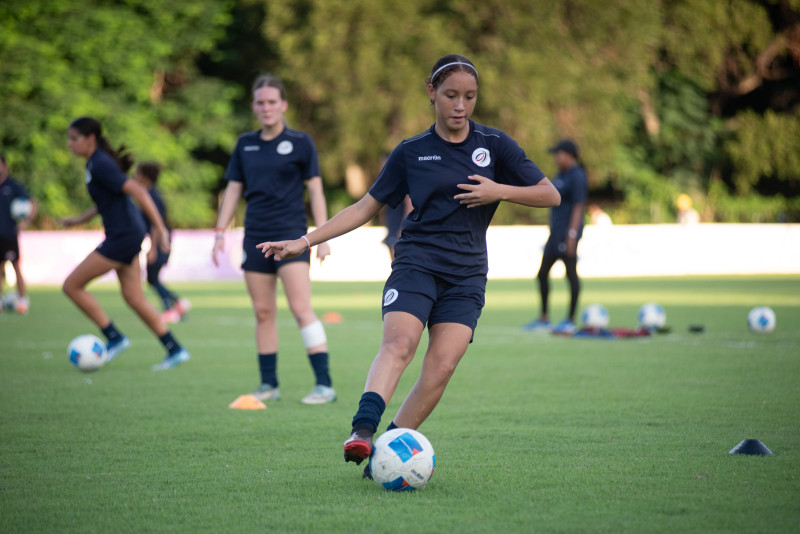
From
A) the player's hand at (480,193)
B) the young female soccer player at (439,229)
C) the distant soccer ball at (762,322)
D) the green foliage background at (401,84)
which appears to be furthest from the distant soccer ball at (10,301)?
the green foliage background at (401,84)

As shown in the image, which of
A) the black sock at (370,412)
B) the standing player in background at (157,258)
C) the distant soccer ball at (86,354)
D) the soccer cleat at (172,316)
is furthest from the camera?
the soccer cleat at (172,316)

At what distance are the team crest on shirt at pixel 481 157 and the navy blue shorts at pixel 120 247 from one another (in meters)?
5.18

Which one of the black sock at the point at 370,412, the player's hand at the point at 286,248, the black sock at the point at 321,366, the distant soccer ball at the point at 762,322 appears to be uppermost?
the player's hand at the point at 286,248

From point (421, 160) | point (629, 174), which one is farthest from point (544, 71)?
point (421, 160)

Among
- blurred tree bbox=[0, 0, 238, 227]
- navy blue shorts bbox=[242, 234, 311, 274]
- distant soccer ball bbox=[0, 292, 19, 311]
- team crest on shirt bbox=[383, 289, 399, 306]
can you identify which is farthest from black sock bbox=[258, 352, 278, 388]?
blurred tree bbox=[0, 0, 238, 227]

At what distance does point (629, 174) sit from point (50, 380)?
39193mm

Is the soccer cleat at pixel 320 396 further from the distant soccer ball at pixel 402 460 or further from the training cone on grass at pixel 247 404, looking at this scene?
the distant soccer ball at pixel 402 460

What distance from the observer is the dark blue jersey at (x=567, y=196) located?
42.0 feet

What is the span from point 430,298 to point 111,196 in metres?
5.18

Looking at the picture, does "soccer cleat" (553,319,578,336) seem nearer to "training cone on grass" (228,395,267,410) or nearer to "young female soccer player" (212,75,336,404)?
"young female soccer player" (212,75,336,404)

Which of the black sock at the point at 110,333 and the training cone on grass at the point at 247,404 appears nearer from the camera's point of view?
the training cone on grass at the point at 247,404

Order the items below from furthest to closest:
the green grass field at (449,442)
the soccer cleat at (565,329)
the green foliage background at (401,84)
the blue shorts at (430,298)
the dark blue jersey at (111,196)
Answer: the green foliage background at (401,84), the soccer cleat at (565,329), the dark blue jersey at (111,196), the blue shorts at (430,298), the green grass field at (449,442)

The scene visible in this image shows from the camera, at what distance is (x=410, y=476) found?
4.70 metres

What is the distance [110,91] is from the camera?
3962 cm
